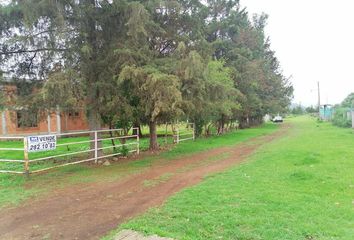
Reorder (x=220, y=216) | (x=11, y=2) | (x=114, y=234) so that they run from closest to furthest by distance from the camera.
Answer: (x=114, y=234) < (x=220, y=216) < (x=11, y=2)

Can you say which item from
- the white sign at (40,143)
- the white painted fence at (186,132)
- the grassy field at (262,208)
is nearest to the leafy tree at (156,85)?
the white sign at (40,143)

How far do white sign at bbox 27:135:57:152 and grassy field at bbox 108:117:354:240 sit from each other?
495 cm

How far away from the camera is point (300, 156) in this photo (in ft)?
43.1

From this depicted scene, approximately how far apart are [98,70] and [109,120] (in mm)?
2325

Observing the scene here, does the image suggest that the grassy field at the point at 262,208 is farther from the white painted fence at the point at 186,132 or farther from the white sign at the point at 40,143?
the white painted fence at the point at 186,132

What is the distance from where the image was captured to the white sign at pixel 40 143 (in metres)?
10.2

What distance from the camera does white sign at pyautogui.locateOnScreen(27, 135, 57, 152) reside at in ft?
33.6

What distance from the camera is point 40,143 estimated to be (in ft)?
34.8

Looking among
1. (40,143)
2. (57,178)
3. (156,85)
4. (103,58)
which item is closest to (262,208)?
(156,85)

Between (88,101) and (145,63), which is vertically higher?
(145,63)

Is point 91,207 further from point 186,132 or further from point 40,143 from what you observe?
point 186,132

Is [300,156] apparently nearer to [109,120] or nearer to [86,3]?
[109,120]

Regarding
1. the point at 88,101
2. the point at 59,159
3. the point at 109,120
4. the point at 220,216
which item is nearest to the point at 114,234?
the point at 220,216

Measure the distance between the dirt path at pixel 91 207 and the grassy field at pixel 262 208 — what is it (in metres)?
0.48
